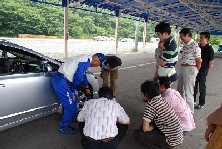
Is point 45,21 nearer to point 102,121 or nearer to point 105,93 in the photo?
point 105,93

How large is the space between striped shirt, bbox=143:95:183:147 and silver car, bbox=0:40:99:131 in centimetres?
149

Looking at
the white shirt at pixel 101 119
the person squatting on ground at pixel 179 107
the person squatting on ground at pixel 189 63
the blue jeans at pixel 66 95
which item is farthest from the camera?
the person squatting on ground at pixel 189 63

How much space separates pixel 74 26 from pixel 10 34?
12.5 metres

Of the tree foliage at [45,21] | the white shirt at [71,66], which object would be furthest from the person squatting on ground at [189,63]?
the tree foliage at [45,21]

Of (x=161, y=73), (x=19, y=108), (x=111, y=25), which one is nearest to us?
(x=19, y=108)

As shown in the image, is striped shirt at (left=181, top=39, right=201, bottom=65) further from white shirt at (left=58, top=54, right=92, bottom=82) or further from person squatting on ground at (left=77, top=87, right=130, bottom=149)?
person squatting on ground at (left=77, top=87, right=130, bottom=149)

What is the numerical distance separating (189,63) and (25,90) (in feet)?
10.3

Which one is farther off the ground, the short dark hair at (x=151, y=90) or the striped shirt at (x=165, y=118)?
the short dark hair at (x=151, y=90)

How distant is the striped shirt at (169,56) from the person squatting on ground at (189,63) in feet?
1.97

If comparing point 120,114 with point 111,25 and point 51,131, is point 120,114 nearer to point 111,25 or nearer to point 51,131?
point 51,131

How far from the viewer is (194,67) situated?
13.7 feet

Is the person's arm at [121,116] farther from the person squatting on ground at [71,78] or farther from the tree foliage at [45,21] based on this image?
the tree foliage at [45,21]

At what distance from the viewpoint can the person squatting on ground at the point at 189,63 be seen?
4.09m

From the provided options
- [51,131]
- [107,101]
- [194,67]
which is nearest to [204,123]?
[194,67]
